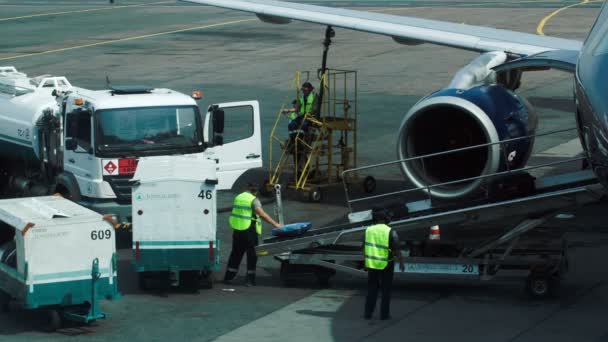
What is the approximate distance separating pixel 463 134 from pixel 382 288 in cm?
478

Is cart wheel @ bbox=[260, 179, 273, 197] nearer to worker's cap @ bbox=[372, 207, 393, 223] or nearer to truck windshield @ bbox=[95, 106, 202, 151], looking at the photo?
truck windshield @ bbox=[95, 106, 202, 151]

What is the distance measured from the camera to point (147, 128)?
20.0 metres

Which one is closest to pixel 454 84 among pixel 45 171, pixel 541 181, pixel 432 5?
pixel 541 181

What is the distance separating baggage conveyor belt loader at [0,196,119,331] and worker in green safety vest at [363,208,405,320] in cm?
357

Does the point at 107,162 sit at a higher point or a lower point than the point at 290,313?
higher

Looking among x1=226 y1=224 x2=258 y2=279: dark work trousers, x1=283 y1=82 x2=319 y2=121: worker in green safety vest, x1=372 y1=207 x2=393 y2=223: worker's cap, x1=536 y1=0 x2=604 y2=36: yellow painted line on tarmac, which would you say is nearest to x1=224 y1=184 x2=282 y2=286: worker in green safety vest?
x1=226 y1=224 x2=258 y2=279: dark work trousers

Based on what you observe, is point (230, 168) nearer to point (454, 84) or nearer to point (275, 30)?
point (454, 84)

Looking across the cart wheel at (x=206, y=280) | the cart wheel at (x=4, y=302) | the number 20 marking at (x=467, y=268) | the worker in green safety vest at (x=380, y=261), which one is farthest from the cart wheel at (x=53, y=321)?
the number 20 marking at (x=467, y=268)

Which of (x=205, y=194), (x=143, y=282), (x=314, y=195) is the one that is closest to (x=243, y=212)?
(x=205, y=194)

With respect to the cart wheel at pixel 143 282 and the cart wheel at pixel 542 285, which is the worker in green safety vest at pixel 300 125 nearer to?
the cart wheel at pixel 143 282

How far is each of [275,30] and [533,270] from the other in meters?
43.7

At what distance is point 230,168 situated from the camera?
21.3 metres

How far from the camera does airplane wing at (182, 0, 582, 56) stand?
21.1 meters

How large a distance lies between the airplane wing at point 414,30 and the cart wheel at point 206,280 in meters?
7.48
